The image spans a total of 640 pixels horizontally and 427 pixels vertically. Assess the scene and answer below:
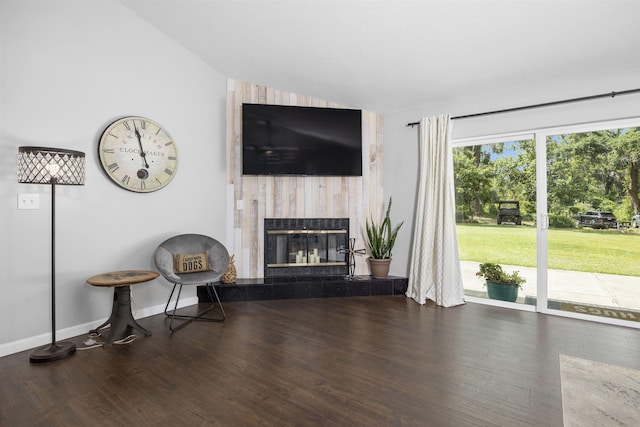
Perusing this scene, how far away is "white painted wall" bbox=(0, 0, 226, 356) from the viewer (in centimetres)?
254

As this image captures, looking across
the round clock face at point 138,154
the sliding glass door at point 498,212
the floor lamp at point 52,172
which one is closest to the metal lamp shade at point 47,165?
the floor lamp at point 52,172

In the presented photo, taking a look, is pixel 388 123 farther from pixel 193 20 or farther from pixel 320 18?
pixel 193 20

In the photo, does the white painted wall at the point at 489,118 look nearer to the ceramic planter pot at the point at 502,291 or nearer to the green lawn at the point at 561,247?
the green lawn at the point at 561,247

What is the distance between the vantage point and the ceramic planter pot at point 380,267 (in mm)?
4375

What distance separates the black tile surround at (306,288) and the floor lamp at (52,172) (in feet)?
5.20

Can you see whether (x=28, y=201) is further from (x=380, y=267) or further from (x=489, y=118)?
(x=489, y=118)

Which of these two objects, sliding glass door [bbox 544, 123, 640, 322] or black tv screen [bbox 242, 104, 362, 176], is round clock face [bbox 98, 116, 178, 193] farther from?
sliding glass door [bbox 544, 123, 640, 322]

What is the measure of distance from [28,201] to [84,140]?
2.18 ft

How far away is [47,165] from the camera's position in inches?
93.4

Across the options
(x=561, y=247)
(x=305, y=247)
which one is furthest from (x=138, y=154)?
(x=561, y=247)

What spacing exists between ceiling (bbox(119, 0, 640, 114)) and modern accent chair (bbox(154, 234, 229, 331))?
6.72ft

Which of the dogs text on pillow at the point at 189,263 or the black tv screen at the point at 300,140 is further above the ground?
the black tv screen at the point at 300,140

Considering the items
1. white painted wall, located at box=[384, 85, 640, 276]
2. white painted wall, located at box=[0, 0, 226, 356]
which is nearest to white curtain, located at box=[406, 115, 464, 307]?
white painted wall, located at box=[384, 85, 640, 276]

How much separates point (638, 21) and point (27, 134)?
4589mm
